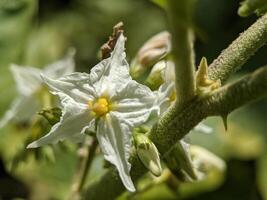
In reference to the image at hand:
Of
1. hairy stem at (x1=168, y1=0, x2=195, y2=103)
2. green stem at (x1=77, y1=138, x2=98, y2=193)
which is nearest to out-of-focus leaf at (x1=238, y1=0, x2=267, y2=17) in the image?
hairy stem at (x1=168, y1=0, x2=195, y2=103)

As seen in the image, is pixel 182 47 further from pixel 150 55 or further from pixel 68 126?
pixel 150 55

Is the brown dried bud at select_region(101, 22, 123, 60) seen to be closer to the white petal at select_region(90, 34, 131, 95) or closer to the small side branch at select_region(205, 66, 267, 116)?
the white petal at select_region(90, 34, 131, 95)

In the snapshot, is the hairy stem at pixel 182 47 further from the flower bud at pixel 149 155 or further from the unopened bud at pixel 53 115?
the unopened bud at pixel 53 115

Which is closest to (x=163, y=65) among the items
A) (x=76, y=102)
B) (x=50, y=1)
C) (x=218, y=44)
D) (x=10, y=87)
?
(x=76, y=102)

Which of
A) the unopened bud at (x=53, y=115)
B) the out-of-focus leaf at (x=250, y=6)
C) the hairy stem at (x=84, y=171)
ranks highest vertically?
the out-of-focus leaf at (x=250, y=6)

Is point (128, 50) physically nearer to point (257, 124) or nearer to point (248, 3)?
point (257, 124)

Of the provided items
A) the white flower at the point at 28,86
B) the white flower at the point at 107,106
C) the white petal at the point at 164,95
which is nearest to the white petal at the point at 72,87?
the white flower at the point at 107,106
